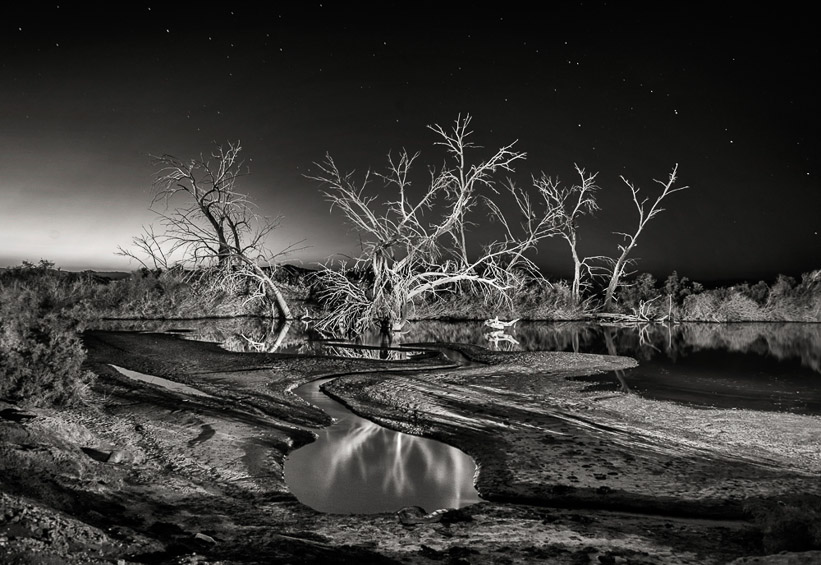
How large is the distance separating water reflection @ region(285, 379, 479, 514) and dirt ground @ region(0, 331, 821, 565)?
198 millimetres

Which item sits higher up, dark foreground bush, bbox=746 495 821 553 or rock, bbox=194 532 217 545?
dark foreground bush, bbox=746 495 821 553

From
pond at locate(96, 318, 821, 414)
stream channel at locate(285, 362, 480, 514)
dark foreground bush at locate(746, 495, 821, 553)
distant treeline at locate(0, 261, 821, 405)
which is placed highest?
distant treeline at locate(0, 261, 821, 405)

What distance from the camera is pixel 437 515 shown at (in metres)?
4.38

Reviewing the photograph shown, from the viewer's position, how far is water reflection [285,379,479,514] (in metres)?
4.80

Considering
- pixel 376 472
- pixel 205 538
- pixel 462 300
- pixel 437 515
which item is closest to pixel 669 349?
pixel 462 300

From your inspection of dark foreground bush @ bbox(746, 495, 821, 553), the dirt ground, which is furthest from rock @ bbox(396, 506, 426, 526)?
dark foreground bush @ bbox(746, 495, 821, 553)

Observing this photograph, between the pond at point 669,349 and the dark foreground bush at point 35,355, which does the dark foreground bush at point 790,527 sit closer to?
the pond at point 669,349

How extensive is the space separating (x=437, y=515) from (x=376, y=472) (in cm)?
129

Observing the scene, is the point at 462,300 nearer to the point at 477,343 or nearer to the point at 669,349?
the point at 477,343

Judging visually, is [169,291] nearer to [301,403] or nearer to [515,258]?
[515,258]

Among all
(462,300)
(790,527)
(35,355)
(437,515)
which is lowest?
(437,515)

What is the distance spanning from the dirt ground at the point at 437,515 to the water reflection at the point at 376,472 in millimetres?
198

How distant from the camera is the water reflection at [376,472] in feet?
15.8

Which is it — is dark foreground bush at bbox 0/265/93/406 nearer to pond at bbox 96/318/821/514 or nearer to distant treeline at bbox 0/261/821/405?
pond at bbox 96/318/821/514
